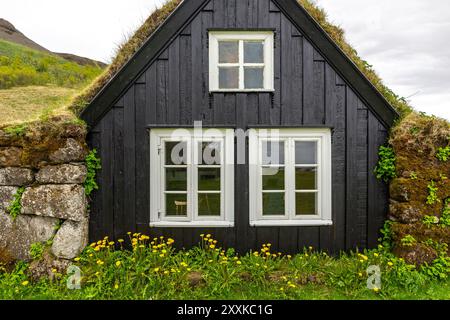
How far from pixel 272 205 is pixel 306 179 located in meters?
0.82

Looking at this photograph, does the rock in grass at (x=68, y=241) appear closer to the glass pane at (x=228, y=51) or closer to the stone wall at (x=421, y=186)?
the glass pane at (x=228, y=51)

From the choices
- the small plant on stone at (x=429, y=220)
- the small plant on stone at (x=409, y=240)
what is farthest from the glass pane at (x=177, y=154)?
the small plant on stone at (x=429, y=220)

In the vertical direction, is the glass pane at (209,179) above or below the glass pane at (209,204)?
above

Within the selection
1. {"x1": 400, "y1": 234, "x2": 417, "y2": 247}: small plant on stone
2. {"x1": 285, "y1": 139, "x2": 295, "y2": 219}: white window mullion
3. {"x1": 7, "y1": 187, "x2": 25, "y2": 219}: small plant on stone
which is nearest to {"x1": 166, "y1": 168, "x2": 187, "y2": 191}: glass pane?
{"x1": 285, "y1": 139, "x2": 295, "y2": 219}: white window mullion

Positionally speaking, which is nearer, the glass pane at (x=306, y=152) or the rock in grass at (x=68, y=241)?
the rock in grass at (x=68, y=241)

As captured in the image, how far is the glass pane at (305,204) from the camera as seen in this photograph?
215 inches

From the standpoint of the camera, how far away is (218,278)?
15.3 feet

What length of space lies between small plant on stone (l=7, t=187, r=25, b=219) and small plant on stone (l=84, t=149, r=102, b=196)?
109 centimetres

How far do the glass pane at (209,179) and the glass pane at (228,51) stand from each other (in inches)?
83.6

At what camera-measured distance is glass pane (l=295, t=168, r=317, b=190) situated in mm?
5418

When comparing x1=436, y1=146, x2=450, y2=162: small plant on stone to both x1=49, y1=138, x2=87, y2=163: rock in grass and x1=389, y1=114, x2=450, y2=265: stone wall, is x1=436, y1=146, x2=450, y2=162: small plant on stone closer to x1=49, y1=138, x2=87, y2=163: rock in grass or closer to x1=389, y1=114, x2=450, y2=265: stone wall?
x1=389, y1=114, x2=450, y2=265: stone wall

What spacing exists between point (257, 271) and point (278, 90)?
3244 mm

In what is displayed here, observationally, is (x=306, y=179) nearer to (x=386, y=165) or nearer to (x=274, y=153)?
(x=274, y=153)
